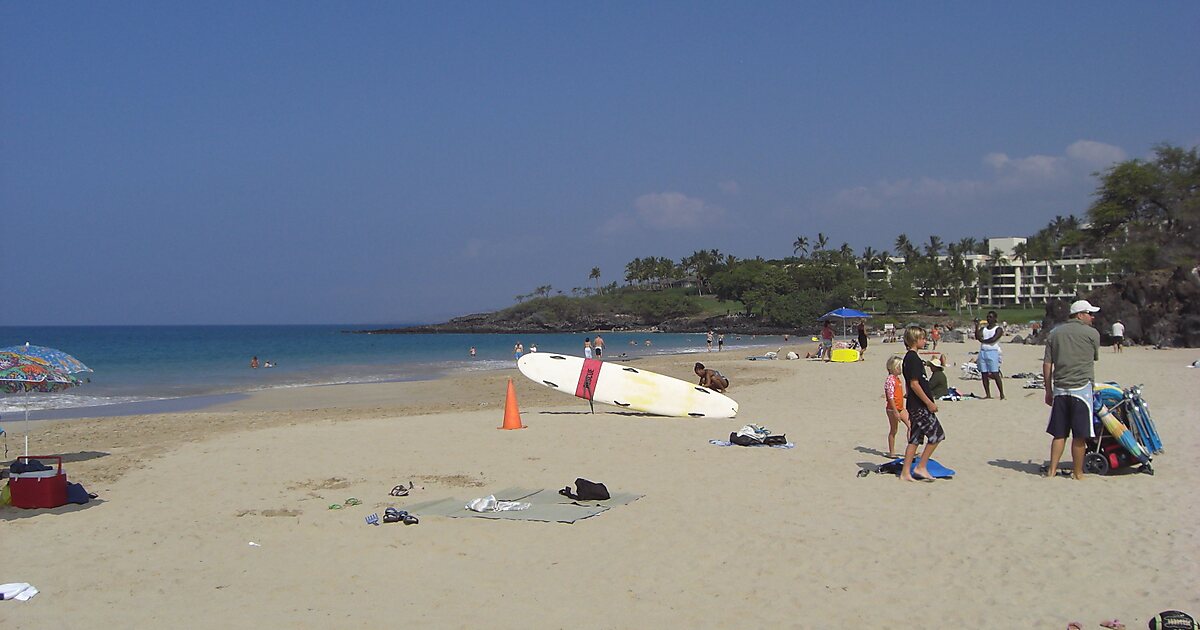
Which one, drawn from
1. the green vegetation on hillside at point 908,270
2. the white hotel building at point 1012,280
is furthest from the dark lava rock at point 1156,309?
the white hotel building at point 1012,280

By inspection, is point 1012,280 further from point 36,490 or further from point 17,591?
point 17,591

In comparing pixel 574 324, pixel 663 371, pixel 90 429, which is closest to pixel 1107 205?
pixel 663 371

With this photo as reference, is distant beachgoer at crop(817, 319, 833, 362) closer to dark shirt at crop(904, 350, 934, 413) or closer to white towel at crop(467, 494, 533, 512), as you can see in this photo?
dark shirt at crop(904, 350, 934, 413)

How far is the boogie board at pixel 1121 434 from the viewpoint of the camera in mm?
8320

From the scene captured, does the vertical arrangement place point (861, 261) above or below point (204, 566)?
above

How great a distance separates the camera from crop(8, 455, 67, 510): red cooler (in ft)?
26.6

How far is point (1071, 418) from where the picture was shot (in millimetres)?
8180

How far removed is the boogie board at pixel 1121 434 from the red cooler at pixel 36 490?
1034 cm

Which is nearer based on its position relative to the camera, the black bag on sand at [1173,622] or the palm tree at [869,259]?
the black bag on sand at [1173,622]

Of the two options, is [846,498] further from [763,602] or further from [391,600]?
[391,600]

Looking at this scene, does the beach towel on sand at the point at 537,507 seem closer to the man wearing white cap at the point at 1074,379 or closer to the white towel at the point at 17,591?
the white towel at the point at 17,591

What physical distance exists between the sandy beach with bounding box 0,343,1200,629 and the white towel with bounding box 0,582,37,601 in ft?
0.33

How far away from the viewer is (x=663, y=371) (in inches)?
1166

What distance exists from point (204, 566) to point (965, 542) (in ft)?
18.9
